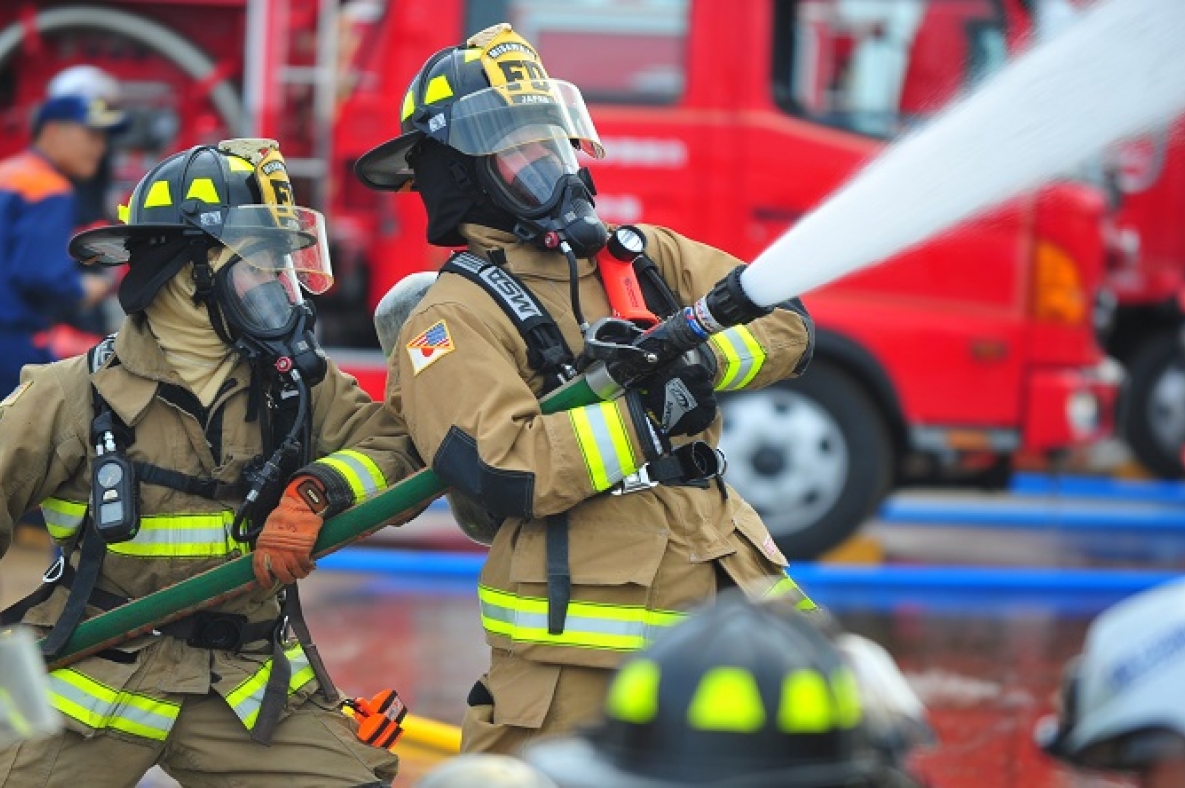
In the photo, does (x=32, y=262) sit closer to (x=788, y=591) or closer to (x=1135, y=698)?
(x=788, y=591)

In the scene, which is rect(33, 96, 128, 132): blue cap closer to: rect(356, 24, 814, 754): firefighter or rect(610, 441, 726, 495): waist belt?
rect(356, 24, 814, 754): firefighter

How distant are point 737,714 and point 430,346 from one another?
155cm

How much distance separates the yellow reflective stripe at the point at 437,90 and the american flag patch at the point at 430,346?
46cm

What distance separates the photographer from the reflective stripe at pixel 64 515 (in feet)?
11.7

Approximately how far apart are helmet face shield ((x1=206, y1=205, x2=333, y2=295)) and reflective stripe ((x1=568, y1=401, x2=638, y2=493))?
28.6 inches

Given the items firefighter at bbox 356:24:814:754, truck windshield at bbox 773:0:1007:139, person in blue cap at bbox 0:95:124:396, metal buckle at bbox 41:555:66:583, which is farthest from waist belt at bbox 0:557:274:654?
truck windshield at bbox 773:0:1007:139

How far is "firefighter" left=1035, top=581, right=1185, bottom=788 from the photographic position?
2055 millimetres

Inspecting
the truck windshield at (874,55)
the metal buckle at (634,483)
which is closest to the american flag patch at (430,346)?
the metal buckle at (634,483)

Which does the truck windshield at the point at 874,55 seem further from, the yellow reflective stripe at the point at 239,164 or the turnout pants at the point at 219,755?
the turnout pants at the point at 219,755

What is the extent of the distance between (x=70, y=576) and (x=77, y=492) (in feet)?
0.54

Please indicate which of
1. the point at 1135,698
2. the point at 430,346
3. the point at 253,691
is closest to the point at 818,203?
the point at 430,346

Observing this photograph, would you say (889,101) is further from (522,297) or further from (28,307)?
(522,297)

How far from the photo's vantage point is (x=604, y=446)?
10.7 feet

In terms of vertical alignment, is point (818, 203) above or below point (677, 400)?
below
